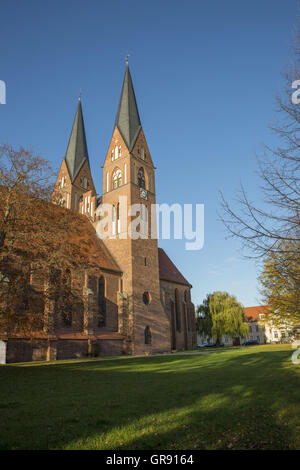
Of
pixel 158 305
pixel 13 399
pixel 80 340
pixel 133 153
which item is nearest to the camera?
pixel 13 399

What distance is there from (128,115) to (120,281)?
1887 cm

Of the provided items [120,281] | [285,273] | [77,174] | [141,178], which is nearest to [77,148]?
[77,174]

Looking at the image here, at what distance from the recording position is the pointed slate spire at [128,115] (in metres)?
35.3

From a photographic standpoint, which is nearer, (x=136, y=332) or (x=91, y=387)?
(x=91, y=387)

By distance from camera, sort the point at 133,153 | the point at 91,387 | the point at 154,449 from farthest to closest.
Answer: the point at 133,153 < the point at 91,387 < the point at 154,449

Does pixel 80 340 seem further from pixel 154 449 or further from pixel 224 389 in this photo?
pixel 154 449

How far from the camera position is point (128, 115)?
36438 mm

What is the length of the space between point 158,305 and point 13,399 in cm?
2449

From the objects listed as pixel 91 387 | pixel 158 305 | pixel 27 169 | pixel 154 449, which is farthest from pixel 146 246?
pixel 154 449

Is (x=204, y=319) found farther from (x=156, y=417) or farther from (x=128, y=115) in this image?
(x=156, y=417)

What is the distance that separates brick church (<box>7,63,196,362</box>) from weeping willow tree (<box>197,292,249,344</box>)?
2.68m

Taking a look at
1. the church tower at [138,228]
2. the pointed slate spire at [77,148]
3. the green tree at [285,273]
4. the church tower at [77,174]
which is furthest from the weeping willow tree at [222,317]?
the pointed slate spire at [77,148]

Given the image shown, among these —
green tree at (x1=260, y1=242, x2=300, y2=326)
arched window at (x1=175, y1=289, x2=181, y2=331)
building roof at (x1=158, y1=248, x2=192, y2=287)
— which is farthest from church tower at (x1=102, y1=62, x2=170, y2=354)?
green tree at (x1=260, y1=242, x2=300, y2=326)

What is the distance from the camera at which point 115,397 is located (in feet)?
24.2
